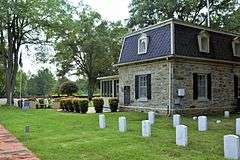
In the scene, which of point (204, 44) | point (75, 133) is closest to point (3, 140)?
point (75, 133)

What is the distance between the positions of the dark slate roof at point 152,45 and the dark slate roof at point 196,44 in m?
0.65

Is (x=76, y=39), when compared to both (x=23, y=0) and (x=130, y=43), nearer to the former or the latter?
(x=23, y=0)

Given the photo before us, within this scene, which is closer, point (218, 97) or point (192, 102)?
point (192, 102)

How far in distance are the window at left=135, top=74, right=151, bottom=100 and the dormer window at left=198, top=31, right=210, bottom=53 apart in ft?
12.1

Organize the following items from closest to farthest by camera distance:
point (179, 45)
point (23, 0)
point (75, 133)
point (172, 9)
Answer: point (75, 133), point (179, 45), point (23, 0), point (172, 9)

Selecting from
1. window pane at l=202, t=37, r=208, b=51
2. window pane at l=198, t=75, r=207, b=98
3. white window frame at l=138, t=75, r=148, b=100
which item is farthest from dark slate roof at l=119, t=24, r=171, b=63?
window pane at l=198, t=75, r=207, b=98

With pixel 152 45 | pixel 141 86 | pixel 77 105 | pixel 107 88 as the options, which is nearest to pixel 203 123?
pixel 152 45

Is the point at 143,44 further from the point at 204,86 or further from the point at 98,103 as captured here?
the point at 98,103

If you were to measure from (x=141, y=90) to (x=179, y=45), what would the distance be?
4.33m

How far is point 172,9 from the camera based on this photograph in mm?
37156

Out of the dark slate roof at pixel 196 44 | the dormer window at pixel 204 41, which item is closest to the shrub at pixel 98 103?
the dark slate roof at pixel 196 44

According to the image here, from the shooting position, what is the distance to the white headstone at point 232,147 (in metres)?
8.21

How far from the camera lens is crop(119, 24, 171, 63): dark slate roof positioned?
2112cm

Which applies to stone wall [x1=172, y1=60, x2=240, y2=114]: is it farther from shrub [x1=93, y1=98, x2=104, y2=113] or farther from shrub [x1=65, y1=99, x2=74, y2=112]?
shrub [x1=65, y1=99, x2=74, y2=112]
